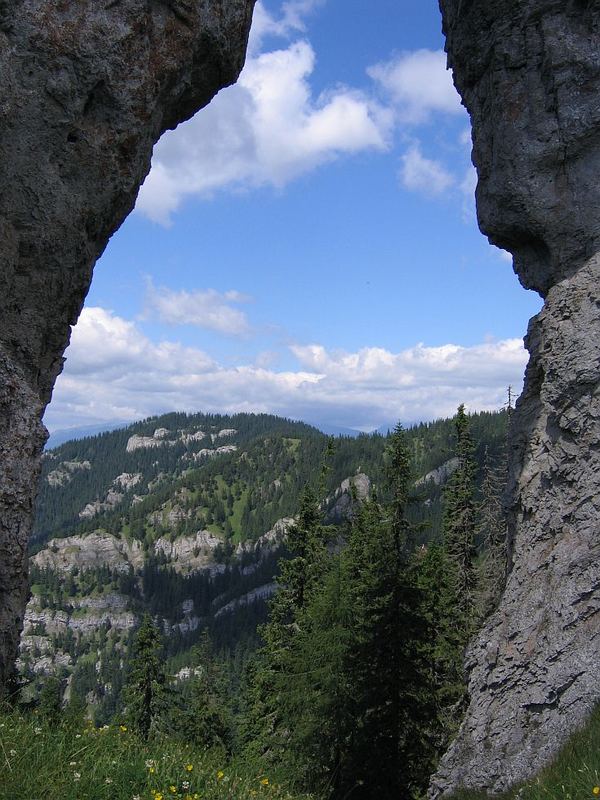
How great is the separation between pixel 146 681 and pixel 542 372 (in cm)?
3443

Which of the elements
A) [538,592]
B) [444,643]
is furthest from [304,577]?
[538,592]

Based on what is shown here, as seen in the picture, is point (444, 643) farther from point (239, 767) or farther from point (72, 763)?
point (72, 763)

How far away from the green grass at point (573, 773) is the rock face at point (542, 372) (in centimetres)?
72

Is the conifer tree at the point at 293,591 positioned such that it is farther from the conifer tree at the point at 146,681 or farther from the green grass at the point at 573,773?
the green grass at the point at 573,773

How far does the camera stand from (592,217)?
531 inches

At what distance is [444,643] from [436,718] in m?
3.67

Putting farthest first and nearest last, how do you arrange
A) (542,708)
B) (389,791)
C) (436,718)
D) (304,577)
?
(304,577)
(436,718)
(389,791)
(542,708)

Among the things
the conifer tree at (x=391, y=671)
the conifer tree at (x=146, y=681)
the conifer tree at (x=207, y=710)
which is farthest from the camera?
the conifer tree at (x=207, y=710)

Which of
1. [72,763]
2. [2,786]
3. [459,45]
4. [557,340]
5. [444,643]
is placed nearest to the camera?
[2,786]

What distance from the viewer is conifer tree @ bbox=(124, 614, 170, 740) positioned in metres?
37.2

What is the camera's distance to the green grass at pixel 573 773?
6.34m

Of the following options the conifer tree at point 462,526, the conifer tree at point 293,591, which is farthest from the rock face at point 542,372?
the conifer tree at point 293,591

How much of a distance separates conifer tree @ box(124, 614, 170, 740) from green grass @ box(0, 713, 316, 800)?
3151 centimetres

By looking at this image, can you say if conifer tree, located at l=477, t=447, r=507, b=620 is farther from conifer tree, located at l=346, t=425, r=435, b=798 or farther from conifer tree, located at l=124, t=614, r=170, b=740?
conifer tree, located at l=124, t=614, r=170, b=740
